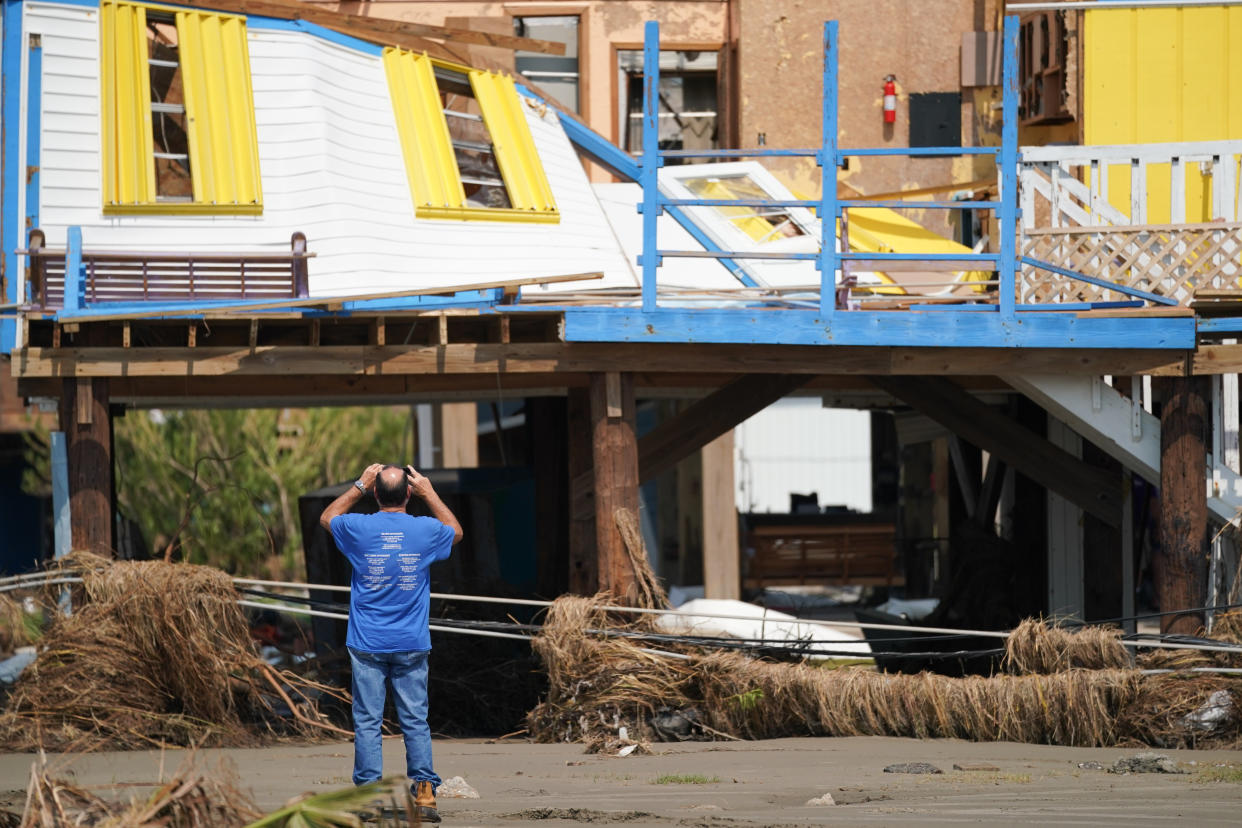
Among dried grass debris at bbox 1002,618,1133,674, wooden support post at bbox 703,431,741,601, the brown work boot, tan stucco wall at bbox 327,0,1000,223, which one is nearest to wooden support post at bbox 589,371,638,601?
dried grass debris at bbox 1002,618,1133,674

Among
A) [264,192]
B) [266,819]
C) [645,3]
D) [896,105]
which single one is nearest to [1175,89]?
[896,105]

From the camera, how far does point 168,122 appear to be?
13.0 metres

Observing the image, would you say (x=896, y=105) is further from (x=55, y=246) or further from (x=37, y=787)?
(x=37, y=787)

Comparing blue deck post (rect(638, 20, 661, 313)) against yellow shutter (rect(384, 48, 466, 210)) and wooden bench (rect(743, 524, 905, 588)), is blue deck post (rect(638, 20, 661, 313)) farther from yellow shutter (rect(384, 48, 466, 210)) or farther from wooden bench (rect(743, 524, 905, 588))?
wooden bench (rect(743, 524, 905, 588))

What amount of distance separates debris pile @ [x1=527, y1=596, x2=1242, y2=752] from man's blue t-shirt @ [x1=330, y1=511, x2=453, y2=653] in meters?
2.90

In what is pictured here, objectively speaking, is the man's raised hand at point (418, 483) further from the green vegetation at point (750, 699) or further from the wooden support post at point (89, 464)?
the wooden support post at point (89, 464)

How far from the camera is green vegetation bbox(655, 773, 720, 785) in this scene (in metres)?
8.44

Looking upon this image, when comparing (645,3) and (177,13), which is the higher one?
(645,3)

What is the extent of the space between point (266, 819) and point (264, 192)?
8.52 meters

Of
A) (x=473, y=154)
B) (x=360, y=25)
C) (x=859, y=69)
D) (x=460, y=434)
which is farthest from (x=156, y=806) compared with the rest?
(x=460, y=434)

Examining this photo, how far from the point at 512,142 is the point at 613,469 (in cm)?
419

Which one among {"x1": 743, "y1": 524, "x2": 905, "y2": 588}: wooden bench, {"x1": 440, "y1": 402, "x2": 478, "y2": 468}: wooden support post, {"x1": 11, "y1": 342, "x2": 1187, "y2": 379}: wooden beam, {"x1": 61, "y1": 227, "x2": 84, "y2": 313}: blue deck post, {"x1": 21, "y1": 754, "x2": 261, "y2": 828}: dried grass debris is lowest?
{"x1": 743, "y1": 524, "x2": 905, "y2": 588}: wooden bench

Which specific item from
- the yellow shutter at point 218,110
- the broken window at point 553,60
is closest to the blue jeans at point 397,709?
the yellow shutter at point 218,110

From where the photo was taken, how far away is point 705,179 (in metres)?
15.2
